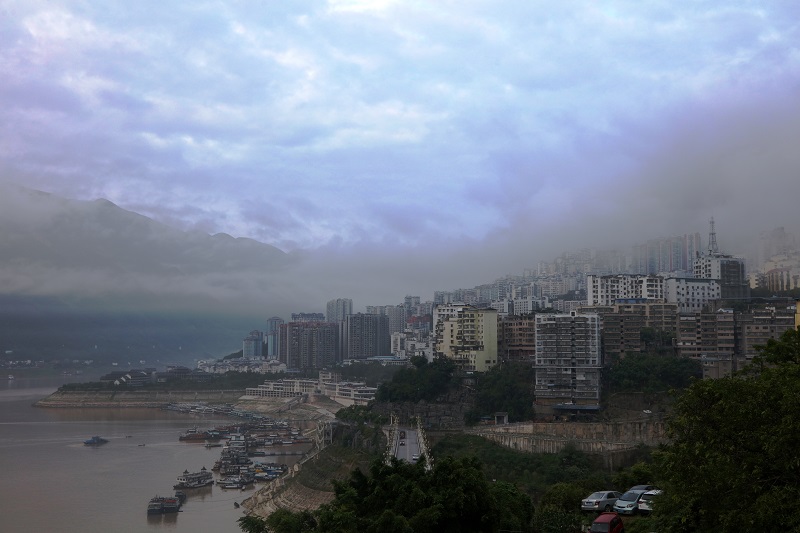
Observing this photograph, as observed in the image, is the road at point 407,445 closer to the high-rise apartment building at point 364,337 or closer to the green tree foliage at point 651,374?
the green tree foliage at point 651,374

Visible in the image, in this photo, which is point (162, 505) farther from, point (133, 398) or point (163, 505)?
point (133, 398)

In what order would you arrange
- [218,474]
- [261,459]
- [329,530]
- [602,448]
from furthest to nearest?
1. [261,459]
2. [218,474]
3. [602,448]
4. [329,530]

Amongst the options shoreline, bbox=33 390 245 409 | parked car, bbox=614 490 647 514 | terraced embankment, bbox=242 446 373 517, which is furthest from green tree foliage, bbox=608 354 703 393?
shoreline, bbox=33 390 245 409

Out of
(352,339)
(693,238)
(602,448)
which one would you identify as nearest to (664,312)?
(602,448)

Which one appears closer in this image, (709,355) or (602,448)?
(602,448)

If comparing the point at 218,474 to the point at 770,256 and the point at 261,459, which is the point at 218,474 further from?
the point at 770,256

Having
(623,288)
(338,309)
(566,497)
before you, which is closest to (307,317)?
(338,309)

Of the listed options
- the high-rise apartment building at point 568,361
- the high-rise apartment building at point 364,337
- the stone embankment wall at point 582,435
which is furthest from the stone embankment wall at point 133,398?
the stone embankment wall at point 582,435

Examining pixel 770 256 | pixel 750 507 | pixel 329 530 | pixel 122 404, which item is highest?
pixel 770 256
